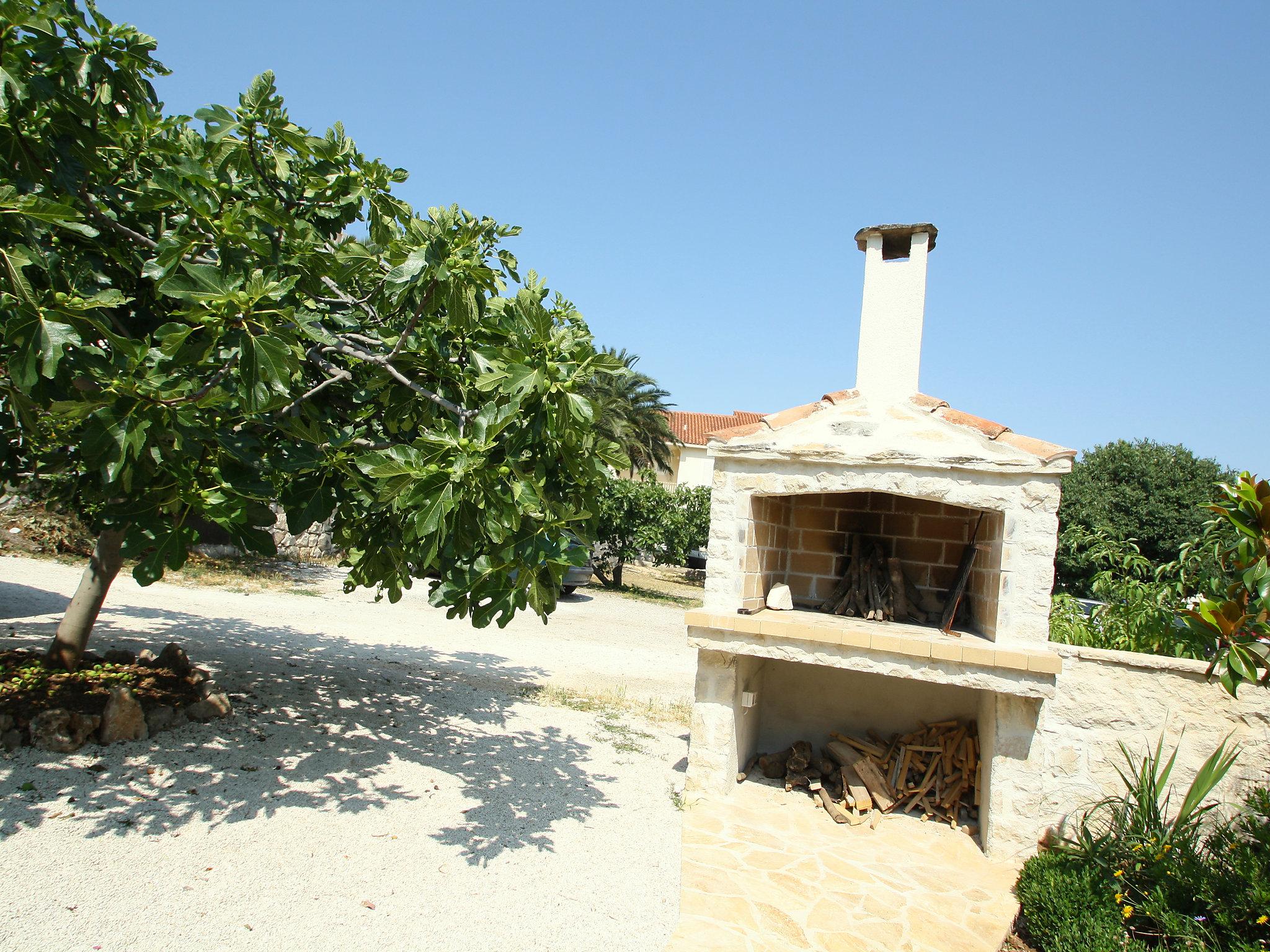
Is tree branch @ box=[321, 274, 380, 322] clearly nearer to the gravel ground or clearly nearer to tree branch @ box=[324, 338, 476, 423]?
tree branch @ box=[324, 338, 476, 423]

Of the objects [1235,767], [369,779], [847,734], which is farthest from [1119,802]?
[369,779]

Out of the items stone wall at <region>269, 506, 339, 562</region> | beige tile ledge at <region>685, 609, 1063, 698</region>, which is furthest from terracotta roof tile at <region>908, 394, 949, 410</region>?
stone wall at <region>269, 506, 339, 562</region>

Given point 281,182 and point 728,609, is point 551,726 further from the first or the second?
point 281,182

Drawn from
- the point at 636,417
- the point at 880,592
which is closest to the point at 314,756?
the point at 880,592

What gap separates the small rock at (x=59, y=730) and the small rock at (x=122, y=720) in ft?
0.38

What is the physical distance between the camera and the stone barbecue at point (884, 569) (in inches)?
205

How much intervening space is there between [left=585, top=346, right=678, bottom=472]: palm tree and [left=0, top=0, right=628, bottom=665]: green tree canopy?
62.6ft

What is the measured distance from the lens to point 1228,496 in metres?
3.50

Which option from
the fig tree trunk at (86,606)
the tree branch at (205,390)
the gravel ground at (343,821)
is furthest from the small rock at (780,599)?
the fig tree trunk at (86,606)

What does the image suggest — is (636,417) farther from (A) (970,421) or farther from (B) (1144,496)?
(A) (970,421)

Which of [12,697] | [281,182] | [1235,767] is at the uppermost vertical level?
[281,182]

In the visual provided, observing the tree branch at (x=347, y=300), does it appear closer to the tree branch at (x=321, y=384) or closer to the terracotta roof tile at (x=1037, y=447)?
the tree branch at (x=321, y=384)

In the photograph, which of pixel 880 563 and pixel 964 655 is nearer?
pixel 964 655

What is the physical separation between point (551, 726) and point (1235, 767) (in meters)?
5.06
